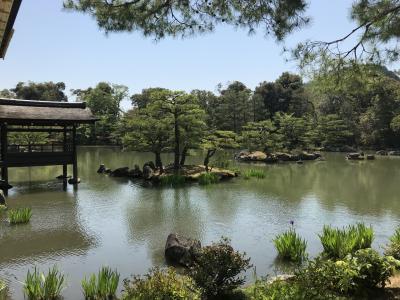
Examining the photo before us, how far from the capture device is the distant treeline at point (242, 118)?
22.5 metres

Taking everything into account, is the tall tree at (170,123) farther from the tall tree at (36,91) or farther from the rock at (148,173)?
the tall tree at (36,91)


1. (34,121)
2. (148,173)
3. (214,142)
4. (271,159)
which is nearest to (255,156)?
(271,159)

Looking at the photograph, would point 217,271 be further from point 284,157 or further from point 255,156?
point 284,157

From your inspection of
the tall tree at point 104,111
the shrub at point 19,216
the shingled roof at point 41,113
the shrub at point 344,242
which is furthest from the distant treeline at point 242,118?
the shrub at point 344,242

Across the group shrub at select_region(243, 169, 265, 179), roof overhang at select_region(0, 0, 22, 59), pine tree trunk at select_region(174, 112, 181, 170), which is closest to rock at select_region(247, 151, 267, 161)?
shrub at select_region(243, 169, 265, 179)

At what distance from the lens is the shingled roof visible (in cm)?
1730

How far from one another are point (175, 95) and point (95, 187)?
22.4 feet

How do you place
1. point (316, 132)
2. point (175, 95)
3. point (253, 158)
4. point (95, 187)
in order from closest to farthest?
point (95, 187) → point (175, 95) → point (253, 158) → point (316, 132)

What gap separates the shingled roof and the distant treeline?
3.79 meters

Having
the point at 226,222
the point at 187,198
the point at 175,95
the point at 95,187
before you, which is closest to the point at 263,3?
the point at 226,222

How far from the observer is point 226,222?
12008 millimetres

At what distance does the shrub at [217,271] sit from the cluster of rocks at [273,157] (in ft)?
88.7

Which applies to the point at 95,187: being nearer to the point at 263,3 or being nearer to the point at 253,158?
the point at 263,3

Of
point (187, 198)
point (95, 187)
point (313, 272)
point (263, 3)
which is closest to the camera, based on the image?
point (313, 272)
